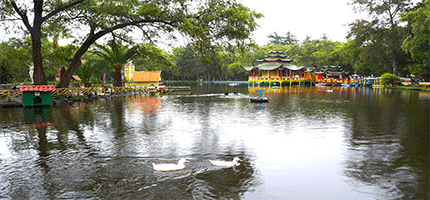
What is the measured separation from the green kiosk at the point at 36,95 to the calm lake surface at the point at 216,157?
7.46 metres

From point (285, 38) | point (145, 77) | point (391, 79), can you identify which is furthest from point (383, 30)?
point (285, 38)

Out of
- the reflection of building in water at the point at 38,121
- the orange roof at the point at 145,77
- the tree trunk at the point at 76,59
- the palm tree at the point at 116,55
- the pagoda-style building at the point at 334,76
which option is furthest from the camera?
the pagoda-style building at the point at 334,76

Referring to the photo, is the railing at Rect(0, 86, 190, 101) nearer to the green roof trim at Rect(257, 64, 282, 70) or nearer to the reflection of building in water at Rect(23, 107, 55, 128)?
the reflection of building in water at Rect(23, 107, 55, 128)

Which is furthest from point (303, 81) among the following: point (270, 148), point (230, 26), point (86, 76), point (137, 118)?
point (270, 148)

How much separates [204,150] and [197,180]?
2776mm

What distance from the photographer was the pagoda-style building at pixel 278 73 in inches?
2916

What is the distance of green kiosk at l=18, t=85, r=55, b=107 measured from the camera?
22016mm

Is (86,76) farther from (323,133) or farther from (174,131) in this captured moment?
(323,133)

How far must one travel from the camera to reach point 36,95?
22.6m

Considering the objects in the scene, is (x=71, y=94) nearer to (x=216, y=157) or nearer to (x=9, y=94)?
(x=9, y=94)

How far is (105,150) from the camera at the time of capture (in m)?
9.90

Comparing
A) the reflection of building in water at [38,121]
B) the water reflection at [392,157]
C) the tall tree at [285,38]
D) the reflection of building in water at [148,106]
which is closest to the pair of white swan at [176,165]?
the water reflection at [392,157]

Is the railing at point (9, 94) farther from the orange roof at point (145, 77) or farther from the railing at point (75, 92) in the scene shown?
the orange roof at point (145, 77)

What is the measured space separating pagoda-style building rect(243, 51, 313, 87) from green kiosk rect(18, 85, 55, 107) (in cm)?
5502
